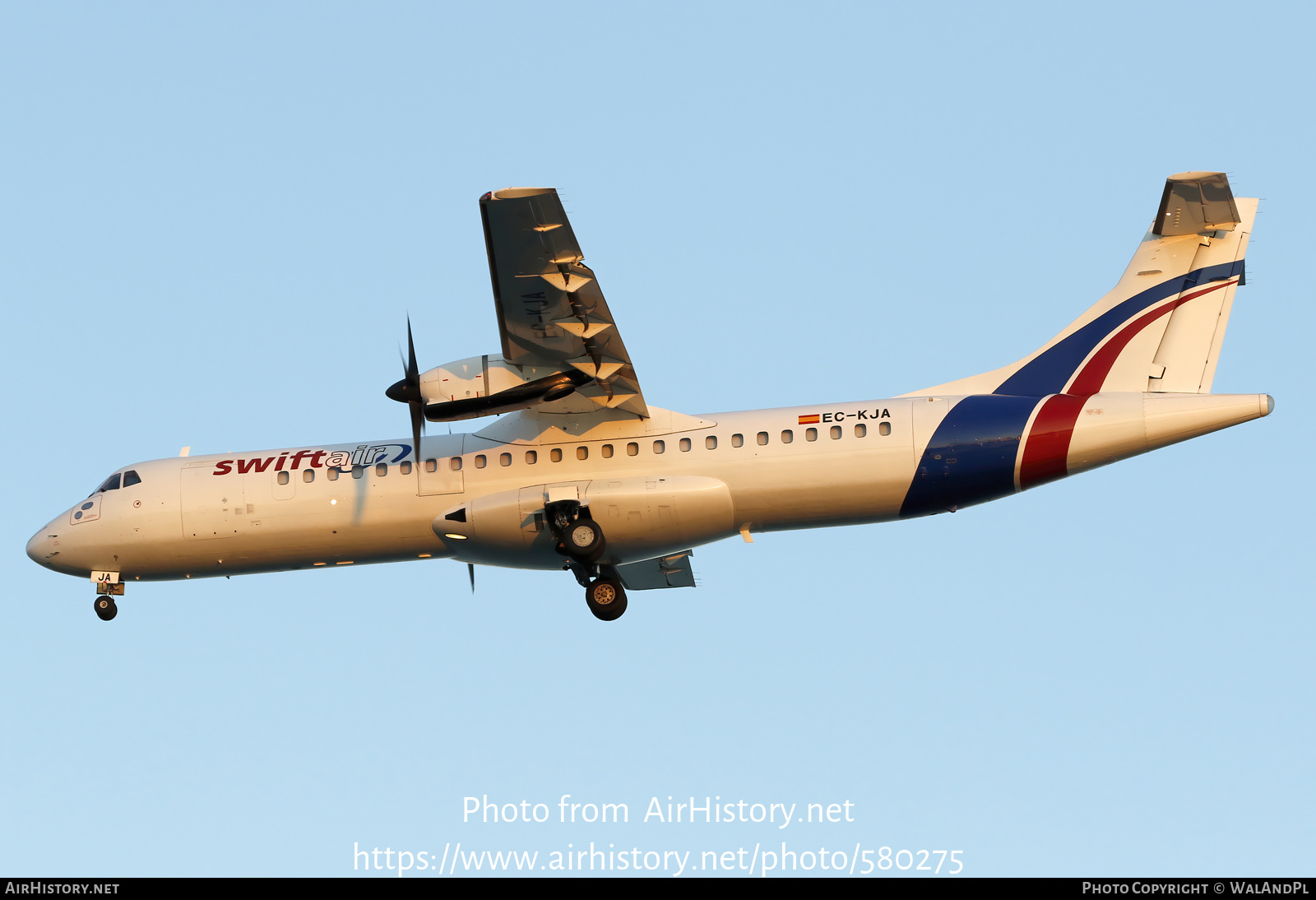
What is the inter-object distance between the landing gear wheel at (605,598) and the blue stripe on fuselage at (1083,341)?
22.8 feet

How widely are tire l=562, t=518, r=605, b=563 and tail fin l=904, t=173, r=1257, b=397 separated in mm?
5579

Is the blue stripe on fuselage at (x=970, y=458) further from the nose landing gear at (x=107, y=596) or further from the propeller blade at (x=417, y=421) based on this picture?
the nose landing gear at (x=107, y=596)

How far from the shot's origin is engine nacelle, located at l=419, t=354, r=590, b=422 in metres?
21.7

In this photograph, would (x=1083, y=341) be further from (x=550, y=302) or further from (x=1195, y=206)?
(x=550, y=302)

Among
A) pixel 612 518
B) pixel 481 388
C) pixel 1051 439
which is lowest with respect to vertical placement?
pixel 612 518

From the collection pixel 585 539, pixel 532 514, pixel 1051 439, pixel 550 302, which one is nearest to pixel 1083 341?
pixel 1051 439

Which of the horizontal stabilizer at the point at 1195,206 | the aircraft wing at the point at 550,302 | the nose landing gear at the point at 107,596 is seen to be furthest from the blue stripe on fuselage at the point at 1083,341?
the nose landing gear at the point at 107,596

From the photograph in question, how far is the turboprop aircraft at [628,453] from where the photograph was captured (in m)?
22.0

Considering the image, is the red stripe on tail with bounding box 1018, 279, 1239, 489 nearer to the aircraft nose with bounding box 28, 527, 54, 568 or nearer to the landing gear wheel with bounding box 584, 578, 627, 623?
the landing gear wheel with bounding box 584, 578, 627, 623

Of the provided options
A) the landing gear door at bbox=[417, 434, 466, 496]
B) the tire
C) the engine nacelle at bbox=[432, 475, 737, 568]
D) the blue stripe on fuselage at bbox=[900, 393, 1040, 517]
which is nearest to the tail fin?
the blue stripe on fuselage at bbox=[900, 393, 1040, 517]

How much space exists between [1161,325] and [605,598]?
993 cm

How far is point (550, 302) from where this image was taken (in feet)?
69.1
